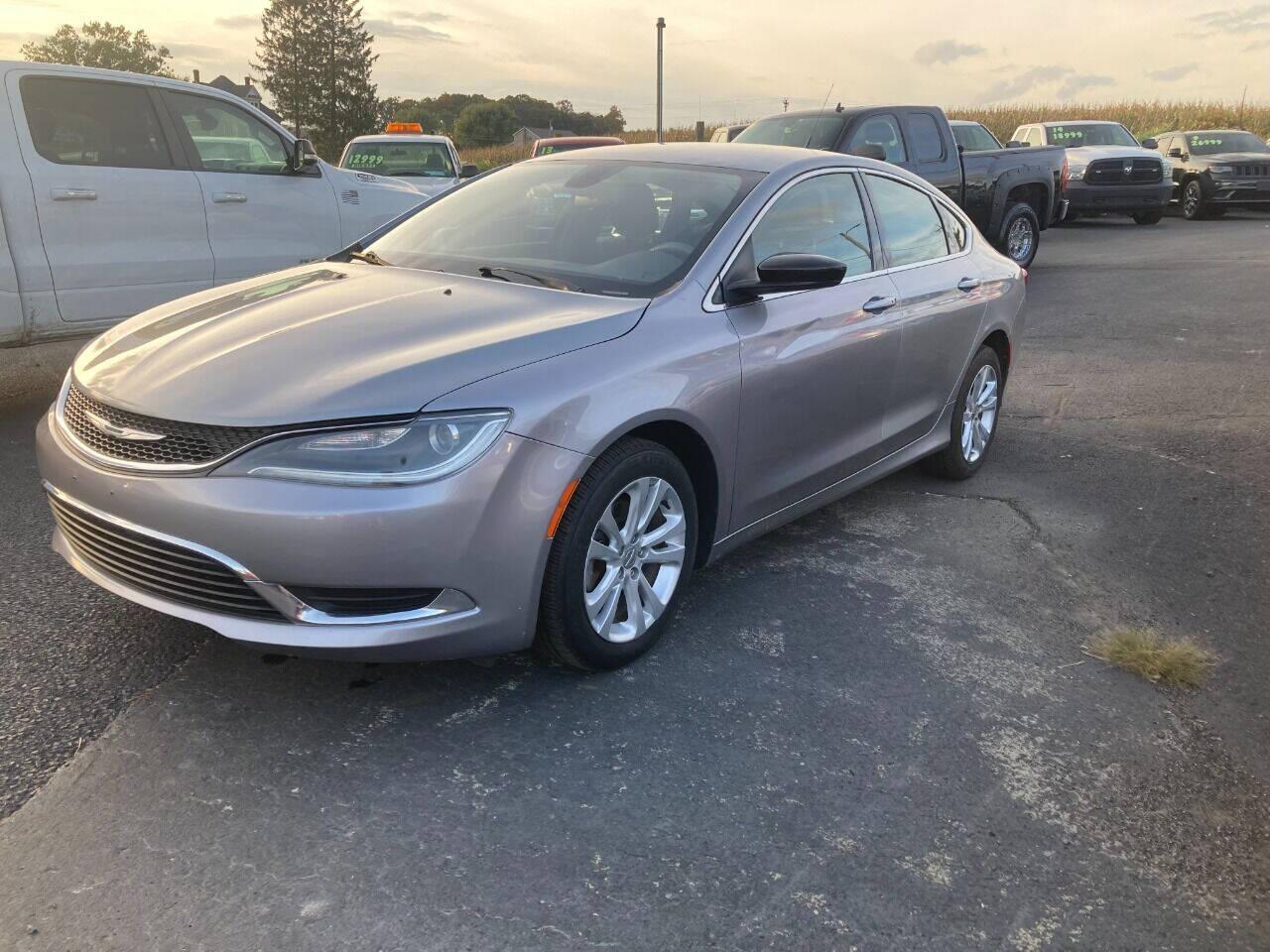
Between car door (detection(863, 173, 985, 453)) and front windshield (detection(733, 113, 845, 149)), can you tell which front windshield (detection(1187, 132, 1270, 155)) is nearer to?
front windshield (detection(733, 113, 845, 149))

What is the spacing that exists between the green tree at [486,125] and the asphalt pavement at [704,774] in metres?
78.0

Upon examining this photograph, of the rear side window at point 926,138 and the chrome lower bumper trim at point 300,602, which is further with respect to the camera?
the rear side window at point 926,138

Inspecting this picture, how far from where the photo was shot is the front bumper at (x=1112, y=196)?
17.3 metres

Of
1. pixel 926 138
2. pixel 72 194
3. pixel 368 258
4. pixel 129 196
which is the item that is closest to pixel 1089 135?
pixel 926 138

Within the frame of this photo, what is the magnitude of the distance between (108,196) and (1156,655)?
571 centimetres

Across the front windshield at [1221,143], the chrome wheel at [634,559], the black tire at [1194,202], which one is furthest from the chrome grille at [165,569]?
the front windshield at [1221,143]

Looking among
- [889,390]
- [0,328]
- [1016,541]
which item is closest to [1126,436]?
[1016,541]

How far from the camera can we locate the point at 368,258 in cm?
426

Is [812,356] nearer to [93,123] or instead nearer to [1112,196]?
[93,123]

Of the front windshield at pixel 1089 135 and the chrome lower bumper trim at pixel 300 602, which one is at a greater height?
the front windshield at pixel 1089 135

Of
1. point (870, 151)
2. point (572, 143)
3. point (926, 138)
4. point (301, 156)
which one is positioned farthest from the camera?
point (572, 143)

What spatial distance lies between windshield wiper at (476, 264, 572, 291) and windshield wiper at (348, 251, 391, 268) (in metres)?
0.50

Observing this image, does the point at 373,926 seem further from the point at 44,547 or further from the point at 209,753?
the point at 44,547

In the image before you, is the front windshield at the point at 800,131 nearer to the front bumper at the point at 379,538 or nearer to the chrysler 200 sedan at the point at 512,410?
the chrysler 200 sedan at the point at 512,410
